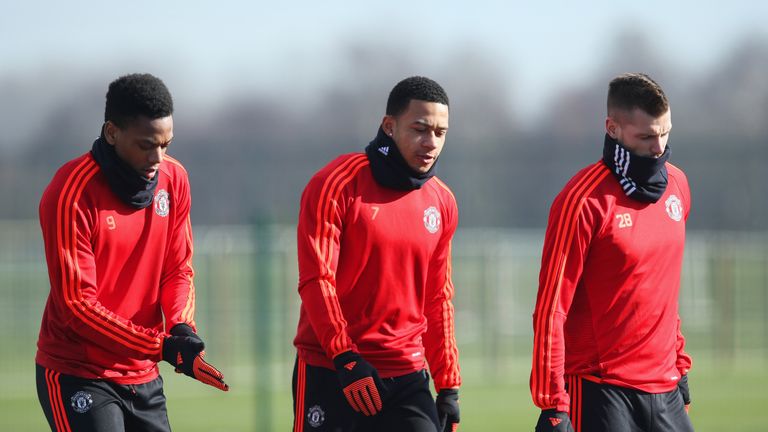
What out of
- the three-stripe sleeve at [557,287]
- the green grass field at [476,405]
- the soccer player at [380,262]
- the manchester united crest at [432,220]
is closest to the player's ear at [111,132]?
the soccer player at [380,262]

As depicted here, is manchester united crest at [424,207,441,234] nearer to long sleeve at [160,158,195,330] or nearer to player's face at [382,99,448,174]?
player's face at [382,99,448,174]

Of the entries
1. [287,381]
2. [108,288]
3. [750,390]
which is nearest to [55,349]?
[108,288]

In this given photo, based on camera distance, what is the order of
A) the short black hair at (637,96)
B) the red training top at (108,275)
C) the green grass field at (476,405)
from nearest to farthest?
the red training top at (108,275) → the short black hair at (637,96) → the green grass field at (476,405)

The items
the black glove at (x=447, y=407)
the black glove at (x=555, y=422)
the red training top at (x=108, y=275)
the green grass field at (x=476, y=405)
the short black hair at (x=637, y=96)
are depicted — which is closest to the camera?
the black glove at (x=555, y=422)

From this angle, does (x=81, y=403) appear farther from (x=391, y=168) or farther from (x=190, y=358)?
(x=391, y=168)

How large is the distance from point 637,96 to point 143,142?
237 centimetres

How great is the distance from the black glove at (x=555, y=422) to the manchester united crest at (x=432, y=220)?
1.13 m

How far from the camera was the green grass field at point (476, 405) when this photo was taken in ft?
40.5

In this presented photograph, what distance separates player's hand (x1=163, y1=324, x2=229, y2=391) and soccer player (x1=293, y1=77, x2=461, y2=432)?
52 cm

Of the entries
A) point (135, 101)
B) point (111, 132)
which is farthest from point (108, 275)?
point (135, 101)

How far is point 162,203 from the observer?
6.11 meters

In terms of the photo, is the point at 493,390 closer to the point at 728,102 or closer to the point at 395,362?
the point at 395,362

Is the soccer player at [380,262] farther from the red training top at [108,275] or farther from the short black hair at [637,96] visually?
the short black hair at [637,96]

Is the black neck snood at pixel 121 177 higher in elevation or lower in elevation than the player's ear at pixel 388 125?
lower
